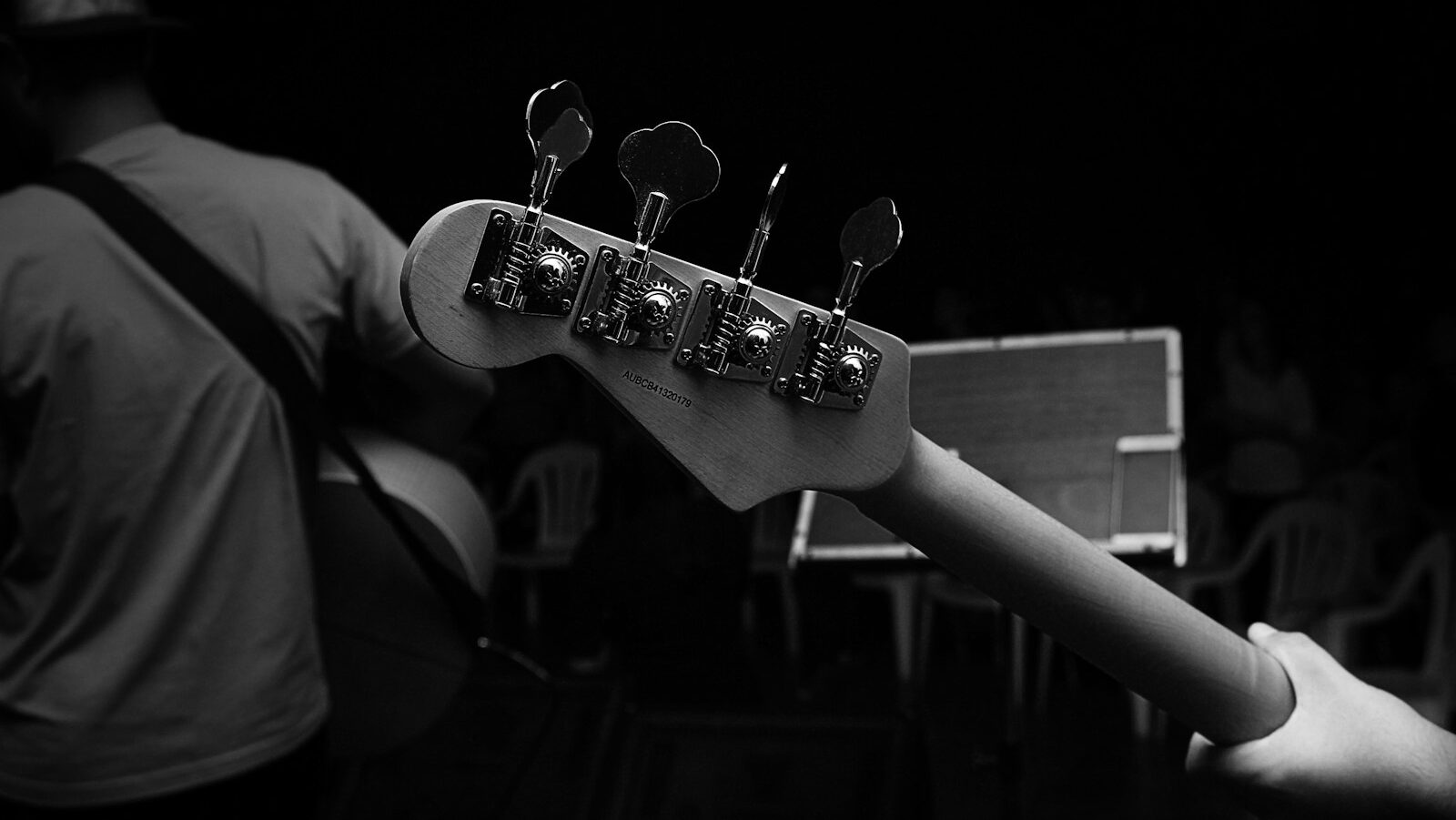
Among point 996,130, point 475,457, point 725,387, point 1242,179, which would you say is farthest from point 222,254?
point 1242,179

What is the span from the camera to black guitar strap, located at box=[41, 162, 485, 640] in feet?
4.67

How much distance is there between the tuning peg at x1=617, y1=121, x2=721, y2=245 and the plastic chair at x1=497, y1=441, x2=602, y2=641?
15.7 ft

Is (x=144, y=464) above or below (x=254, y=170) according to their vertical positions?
below

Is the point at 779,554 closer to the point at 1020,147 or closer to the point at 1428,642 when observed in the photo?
the point at 1428,642

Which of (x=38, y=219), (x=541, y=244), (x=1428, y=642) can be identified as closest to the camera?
(x=541, y=244)

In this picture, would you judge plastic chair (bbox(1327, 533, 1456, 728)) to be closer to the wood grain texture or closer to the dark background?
the dark background

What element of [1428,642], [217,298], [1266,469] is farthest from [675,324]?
[1266,469]

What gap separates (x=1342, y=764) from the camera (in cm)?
98

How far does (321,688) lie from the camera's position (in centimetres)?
157

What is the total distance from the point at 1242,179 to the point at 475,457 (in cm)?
465

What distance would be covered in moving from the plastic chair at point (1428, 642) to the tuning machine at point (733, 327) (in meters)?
2.60

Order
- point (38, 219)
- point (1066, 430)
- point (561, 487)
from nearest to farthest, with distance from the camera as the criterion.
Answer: point (38, 219)
point (1066, 430)
point (561, 487)

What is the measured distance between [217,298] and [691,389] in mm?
830

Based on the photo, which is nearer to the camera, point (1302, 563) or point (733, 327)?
point (733, 327)
